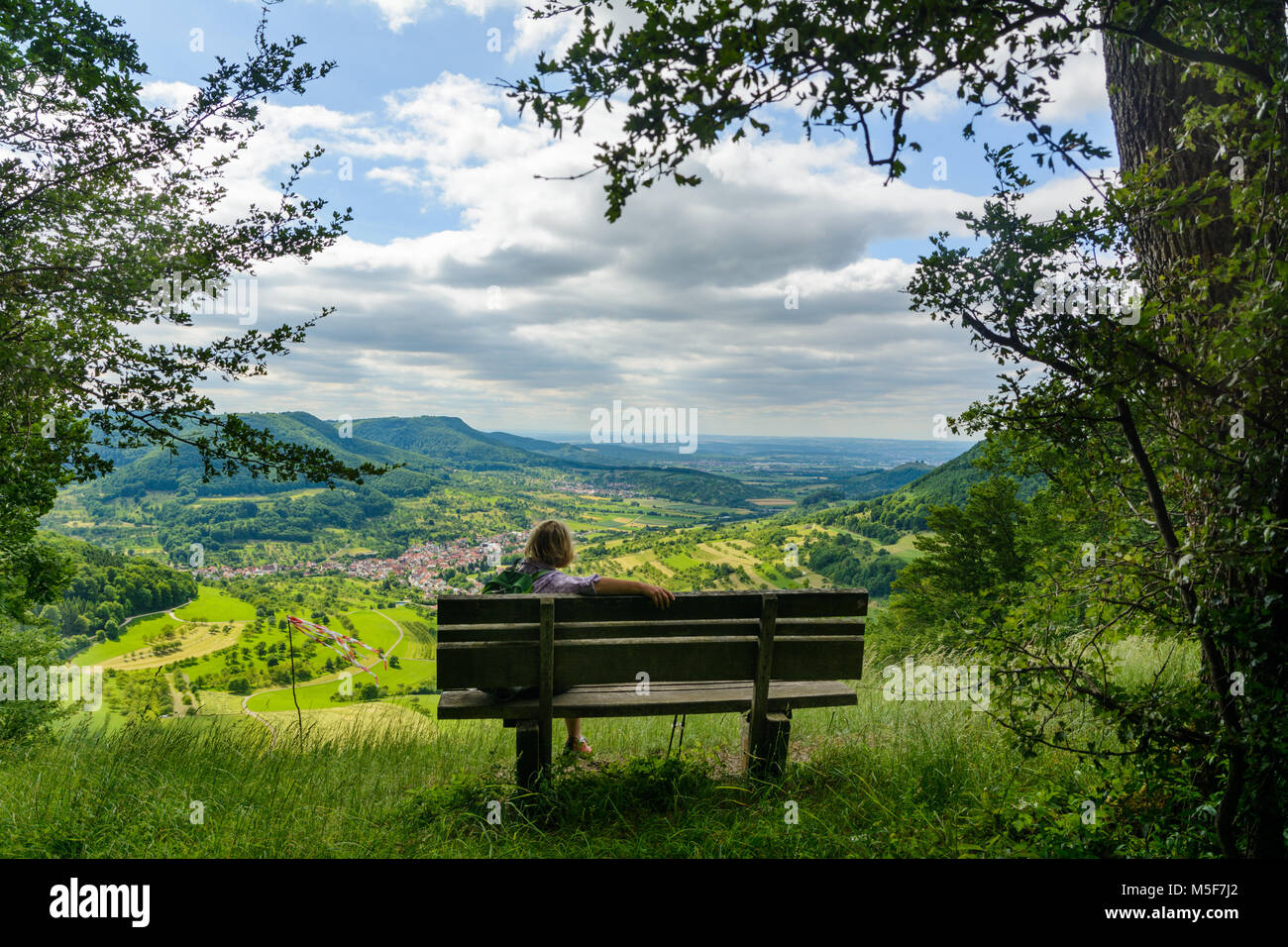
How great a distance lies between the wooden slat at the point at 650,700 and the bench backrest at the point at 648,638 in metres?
0.13

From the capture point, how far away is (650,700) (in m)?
3.53

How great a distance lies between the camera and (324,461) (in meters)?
5.25

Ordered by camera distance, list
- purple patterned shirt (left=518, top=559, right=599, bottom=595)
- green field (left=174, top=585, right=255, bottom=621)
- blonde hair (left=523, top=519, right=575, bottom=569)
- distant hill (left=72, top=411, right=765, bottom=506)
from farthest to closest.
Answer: distant hill (left=72, top=411, right=765, bottom=506) < green field (left=174, top=585, right=255, bottom=621) < blonde hair (left=523, top=519, right=575, bottom=569) < purple patterned shirt (left=518, top=559, right=599, bottom=595)

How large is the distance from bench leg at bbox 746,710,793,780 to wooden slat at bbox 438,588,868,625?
2.10ft

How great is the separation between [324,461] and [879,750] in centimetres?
484

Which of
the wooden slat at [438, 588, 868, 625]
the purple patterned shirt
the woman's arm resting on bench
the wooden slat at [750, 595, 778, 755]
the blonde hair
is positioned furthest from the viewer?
the blonde hair

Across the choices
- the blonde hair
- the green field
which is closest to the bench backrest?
the blonde hair

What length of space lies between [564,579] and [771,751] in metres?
1.60

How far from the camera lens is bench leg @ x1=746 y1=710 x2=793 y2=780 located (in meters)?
3.55

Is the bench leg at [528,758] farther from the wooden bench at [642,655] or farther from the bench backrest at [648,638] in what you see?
the bench backrest at [648,638]

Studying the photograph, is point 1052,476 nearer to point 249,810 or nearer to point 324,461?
point 249,810

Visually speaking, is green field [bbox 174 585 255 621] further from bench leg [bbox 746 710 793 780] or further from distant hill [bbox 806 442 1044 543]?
bench leg [bbox 746 710 793 780]

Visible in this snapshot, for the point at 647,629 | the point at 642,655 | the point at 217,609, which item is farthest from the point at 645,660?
the point at 217,609

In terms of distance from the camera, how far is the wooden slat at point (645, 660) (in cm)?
328
